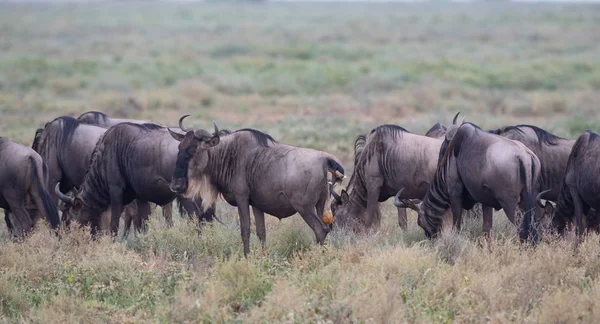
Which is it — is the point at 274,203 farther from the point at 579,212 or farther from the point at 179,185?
the point at 579,212

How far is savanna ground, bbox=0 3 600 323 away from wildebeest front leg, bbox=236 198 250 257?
5.8 inches

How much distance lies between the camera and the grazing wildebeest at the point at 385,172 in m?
9.40

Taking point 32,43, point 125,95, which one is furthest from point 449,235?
point 32,43

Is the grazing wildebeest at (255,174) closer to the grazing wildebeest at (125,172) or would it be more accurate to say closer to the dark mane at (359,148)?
the grazing wildebeest at (125,172)

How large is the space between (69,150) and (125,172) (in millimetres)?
1517

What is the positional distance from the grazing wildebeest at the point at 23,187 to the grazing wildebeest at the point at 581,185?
537 centimetres

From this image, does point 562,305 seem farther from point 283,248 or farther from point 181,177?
point 181,177

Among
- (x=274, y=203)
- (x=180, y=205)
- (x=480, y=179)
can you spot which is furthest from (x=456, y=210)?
(x=180, y=205)

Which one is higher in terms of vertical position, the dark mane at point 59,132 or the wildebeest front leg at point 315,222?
the dark mane at point 59,132

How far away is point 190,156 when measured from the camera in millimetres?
8352

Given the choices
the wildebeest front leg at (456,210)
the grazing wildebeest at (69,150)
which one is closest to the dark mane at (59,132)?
the grazing wildebeest at (69,150)

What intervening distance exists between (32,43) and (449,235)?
4333cm

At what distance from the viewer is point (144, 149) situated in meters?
9.18

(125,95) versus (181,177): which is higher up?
(181,177)
